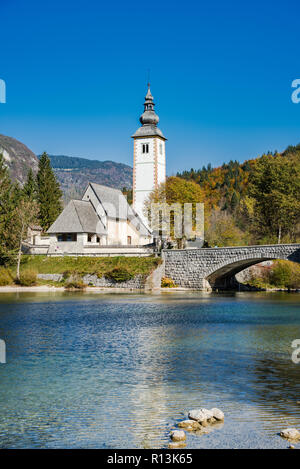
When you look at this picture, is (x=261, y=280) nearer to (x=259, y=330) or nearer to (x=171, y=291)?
(x=171, y=291)

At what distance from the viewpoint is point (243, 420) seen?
38.7 ft

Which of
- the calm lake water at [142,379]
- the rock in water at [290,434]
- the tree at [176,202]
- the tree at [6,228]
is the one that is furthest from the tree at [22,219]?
the rock in water at [290,434]

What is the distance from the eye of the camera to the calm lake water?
36.8 feet

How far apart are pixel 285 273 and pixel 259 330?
3427cm

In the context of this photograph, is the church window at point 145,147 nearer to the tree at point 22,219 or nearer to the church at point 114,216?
the church at point 114,216

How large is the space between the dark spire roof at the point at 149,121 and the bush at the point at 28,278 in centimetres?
3235

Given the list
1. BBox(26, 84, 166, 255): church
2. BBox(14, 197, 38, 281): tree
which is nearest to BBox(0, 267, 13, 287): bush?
BBox(14, 197, 38, 281): tree

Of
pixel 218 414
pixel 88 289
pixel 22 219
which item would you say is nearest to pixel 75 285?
pixel 88 289

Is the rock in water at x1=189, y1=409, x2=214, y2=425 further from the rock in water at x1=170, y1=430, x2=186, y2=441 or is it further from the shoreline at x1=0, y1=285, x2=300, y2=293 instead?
the shoreline at x1=0, y1=285, x2=300, y2=293

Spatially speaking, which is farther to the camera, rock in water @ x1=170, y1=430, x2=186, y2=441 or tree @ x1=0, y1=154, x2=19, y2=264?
tree @ x1=0, y1=154, x2=19, y2=264

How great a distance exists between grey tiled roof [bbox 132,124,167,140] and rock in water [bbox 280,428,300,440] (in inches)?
2831

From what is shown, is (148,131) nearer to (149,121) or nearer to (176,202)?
(149,121)

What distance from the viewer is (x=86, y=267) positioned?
196 ft

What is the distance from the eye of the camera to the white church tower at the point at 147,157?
79062mm
